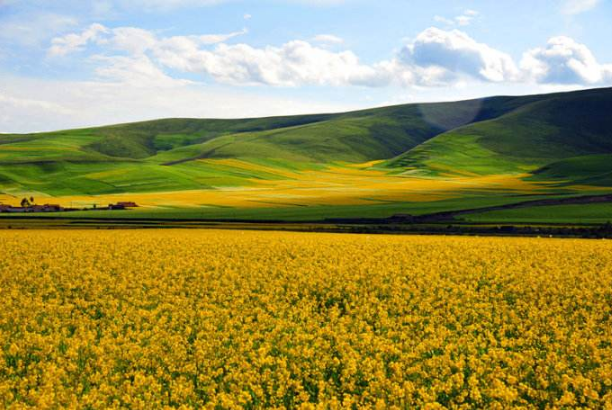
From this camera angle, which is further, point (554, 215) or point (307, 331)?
point (554, 215)

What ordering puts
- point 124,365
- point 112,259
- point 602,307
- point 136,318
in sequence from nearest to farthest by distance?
point 124,365 → point 136,318 → point 602,307 → point 112,259

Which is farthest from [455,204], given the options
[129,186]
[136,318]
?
[129,186]

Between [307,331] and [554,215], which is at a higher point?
[554,215]

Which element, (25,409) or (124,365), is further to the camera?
(124,365)

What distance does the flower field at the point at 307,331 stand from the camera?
11219mm

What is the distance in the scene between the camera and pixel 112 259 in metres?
26.8

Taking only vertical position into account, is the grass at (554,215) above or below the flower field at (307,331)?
above

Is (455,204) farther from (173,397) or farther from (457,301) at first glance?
(173,397)

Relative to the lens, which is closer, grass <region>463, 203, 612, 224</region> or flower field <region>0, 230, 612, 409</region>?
flower field <region>0, 230, 612, 409</region>

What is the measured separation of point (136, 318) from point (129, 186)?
144216mm

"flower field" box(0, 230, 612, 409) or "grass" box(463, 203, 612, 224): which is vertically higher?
"grass" box(463, 203, 612, 224)

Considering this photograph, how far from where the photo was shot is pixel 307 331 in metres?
15.4

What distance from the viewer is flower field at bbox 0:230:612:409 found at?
1122cm

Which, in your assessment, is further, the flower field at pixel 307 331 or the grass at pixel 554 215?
the grass at pixel 554 215
